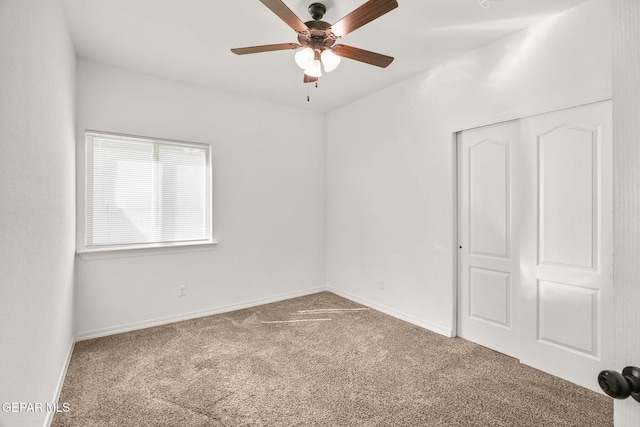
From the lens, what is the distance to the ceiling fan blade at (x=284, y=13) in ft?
5.72

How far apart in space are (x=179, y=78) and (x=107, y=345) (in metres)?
2.93

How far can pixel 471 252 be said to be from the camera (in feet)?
10.4

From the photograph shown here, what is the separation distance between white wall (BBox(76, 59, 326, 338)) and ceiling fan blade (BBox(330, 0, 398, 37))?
239cm

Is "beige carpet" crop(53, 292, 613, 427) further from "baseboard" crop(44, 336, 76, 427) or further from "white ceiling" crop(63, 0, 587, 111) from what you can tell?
"white ceiling" crop(63, 0, 587, 111)

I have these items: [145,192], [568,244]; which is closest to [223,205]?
[145,192]

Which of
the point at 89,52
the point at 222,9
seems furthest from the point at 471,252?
the point at 89,52

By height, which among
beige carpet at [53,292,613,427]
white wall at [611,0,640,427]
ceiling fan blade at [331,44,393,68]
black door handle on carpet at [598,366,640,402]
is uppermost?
ceiling fan blade at [331,44,393,68]

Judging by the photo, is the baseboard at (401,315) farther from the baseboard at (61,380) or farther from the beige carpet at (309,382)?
the baseboard at (61,380)

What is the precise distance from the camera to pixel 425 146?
3.51 m

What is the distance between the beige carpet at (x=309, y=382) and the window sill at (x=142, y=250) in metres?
0.84

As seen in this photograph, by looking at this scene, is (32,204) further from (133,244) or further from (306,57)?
(133,244)

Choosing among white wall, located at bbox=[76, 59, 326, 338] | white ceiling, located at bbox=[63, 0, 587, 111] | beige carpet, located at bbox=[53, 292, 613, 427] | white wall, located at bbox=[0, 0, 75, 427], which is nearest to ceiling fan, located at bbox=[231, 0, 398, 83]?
white ceiling, located at bbox=[63, 0, 587, 111]

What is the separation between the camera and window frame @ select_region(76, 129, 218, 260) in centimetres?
320

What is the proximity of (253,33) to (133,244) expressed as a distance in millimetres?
2556
